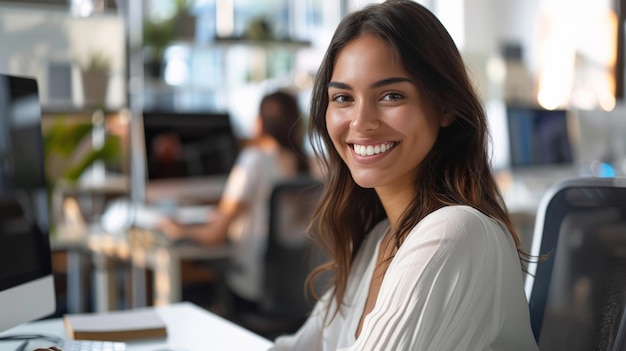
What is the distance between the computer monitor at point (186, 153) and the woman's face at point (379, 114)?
2.39 metres

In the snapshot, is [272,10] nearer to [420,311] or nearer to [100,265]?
[100,265]

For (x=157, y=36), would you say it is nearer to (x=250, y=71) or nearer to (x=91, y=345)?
(x=250, y=71)

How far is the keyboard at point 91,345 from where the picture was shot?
1195 mm

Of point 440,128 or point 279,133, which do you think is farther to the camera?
point 279,133

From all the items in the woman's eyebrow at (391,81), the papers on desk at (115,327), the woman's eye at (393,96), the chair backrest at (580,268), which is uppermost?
the woman's eyebrow at (391,81)

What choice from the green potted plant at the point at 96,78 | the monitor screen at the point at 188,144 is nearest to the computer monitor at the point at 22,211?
the green potted plant at the point at 96,78

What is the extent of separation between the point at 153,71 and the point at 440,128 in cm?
318

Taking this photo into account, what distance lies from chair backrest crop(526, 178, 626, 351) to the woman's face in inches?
10.1

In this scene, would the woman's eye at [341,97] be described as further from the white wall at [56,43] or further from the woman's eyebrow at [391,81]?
the white wall at [56,43]

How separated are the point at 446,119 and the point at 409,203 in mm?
141

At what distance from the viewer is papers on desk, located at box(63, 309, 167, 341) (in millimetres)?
1338

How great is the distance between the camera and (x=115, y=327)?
4.51 ft

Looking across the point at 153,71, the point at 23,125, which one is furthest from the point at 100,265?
the point at 23,125

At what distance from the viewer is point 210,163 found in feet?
11.9
